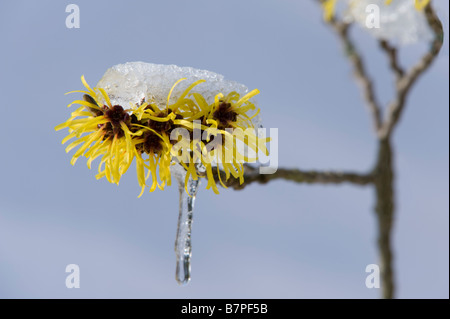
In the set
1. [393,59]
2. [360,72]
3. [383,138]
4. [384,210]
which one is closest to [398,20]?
[393,59]

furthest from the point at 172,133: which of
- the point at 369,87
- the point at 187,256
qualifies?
the point at 369,87

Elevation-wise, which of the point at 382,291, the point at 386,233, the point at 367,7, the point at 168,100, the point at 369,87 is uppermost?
the point at 367,7

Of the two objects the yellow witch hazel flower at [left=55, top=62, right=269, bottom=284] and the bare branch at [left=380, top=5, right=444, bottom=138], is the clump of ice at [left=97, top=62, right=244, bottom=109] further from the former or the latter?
the bare branch at [left=380, top=5, right=444, bottom=138]

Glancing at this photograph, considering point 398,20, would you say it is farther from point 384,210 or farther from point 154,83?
point 154,83

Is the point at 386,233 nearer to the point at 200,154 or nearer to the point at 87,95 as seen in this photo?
the point at 200,154

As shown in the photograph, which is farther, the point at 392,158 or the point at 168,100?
the point at 392,158

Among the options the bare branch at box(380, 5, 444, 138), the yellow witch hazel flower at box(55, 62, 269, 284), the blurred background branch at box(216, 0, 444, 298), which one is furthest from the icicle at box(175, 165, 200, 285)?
the bare branch at box(380, 5, 444, 138)
